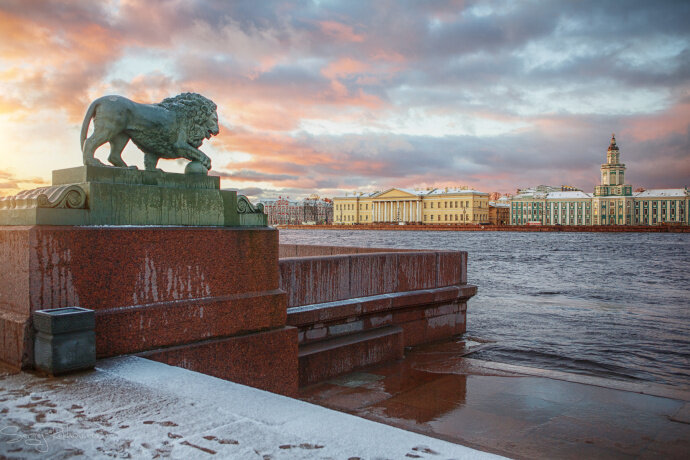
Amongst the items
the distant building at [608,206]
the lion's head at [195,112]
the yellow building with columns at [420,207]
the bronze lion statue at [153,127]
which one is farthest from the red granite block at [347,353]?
Answer: the distant building at [608,206]

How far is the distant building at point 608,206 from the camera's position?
130m

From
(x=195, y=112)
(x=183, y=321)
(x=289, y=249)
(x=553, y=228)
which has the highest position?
(x=195, y=112)

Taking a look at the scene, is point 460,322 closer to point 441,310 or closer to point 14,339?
point 441,310

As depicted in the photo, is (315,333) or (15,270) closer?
(15,270)

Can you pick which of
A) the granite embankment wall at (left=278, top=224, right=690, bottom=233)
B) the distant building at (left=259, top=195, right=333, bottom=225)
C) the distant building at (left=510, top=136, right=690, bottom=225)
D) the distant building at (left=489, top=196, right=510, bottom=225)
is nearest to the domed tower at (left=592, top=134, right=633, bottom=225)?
the distant building at (left=510, top=136, right=690, bottom=225)

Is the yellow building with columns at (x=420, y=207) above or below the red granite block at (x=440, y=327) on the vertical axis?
above

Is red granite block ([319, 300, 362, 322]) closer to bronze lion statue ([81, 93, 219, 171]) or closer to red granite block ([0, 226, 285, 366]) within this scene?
red granite block ([0, 226, 285, 366])

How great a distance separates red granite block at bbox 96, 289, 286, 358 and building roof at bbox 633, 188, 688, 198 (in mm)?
146075

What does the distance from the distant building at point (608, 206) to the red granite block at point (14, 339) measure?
462 feet

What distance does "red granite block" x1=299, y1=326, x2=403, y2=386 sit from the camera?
523cm

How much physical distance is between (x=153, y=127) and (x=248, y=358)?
1920 mm

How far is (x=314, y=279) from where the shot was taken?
221 inches

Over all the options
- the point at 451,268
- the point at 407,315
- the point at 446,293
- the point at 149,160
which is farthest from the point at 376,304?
the point at 149,160

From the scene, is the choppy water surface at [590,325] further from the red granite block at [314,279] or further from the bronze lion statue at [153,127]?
the bronze lion statue at [153,127]
